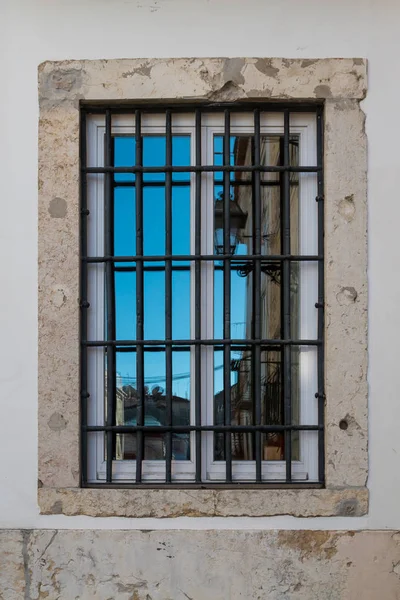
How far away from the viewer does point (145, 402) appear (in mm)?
3314

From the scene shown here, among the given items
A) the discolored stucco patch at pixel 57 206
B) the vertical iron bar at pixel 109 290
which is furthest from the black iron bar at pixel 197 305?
the discolored stucco patch at pixel 57 206

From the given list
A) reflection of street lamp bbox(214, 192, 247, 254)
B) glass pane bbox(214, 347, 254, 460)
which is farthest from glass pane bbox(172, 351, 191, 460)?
reflection of street lamp bbox(214, 192, 247, 254)

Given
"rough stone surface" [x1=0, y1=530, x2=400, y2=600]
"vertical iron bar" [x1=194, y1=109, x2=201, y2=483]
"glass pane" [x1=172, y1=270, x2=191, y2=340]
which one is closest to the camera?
"rough stone surface" [x1=0, y1=530, x2=400, y2=600]

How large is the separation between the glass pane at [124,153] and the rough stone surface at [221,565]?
173 cm

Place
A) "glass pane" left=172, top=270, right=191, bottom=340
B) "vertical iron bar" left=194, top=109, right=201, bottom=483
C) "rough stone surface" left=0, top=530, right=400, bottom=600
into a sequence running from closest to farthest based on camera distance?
"rough stone surface" left=0, top=530, right=400, bottom=600
"vertical iron bar" left=194, top=109, right=201, bottom=483
"glass pane" left=172, top=270, right=191, bottom=340

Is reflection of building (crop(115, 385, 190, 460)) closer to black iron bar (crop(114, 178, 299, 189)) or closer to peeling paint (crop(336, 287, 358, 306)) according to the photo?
peeling paint (crop(336, 287, 358, 306))

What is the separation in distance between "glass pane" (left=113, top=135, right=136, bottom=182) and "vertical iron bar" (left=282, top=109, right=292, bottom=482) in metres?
0.76

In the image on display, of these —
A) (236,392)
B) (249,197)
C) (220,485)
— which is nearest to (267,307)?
(236,392)

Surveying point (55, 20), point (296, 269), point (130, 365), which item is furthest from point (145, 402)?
point (55, 20)

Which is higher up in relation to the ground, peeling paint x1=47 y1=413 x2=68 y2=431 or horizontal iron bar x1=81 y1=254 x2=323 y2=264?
horizontal iron bar x1=81 y1=254 x2=323 y2=264

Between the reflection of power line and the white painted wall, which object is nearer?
the white painted wall

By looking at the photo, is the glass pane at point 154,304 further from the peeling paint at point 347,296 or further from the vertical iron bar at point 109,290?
the peeling paint at point 347,296

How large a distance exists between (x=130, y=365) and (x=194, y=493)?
69cm

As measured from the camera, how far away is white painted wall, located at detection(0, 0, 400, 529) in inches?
125
